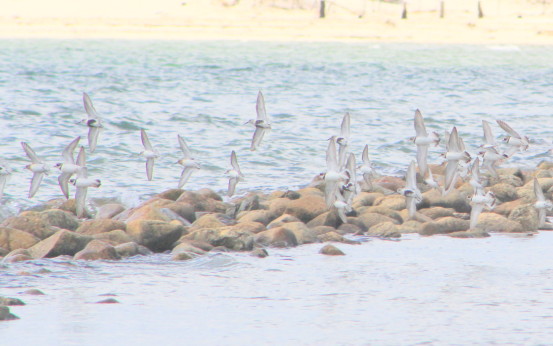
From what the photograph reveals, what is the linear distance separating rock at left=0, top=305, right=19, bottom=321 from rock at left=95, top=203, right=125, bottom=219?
5.02 metres

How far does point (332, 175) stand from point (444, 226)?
145 centimetres

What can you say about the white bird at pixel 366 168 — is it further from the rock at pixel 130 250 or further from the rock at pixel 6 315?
the rock at pixel 6 315

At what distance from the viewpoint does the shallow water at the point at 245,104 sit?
55.6ft

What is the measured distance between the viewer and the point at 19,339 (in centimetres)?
709

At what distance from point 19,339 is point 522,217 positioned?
697cm

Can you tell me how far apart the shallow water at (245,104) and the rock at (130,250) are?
3330 mm

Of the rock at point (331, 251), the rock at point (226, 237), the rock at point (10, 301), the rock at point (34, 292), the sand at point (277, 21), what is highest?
the rock at point (10, 301)

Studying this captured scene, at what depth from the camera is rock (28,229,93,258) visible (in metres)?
9.90

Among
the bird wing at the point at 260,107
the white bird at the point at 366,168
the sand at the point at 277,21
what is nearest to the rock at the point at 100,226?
the bird wing at the point at 260,107

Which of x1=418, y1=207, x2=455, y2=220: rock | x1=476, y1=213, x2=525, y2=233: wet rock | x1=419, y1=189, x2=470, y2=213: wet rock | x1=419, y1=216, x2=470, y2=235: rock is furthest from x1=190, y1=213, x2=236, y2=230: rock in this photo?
x1=476, y1=213, x2=525, y2=233: wet rock

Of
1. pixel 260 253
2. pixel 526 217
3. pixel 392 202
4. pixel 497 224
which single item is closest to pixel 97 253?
pixel 260 253

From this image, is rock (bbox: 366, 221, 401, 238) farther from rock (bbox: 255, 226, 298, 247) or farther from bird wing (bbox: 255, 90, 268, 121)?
bird wing (bbox: 255, 90, 268, 121)

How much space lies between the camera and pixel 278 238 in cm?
1089

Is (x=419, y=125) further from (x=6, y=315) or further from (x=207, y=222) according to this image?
(x=6, y=315)
